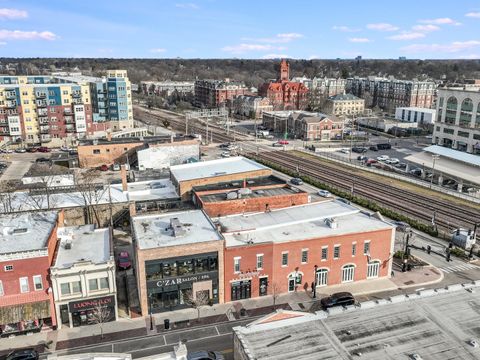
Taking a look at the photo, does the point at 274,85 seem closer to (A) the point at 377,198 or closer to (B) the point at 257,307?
(A) the point at 377,198

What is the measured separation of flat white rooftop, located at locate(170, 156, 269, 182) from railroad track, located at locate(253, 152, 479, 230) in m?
21.1

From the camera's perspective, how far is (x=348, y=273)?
4612cm

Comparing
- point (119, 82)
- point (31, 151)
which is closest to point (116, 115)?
point (119, 82)

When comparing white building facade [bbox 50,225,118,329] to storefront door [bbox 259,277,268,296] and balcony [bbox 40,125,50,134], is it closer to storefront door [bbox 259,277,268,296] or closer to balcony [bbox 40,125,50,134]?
storefront door [bbox 259,277,268,296]

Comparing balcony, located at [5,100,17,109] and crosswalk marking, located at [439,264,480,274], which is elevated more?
balcony, located at [5,100,17,109]

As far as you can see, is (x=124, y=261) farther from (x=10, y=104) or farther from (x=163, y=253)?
(x=10, y=104)

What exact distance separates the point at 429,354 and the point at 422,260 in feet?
88.5

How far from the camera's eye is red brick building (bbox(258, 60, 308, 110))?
179875mm

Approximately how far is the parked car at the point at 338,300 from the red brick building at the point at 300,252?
3632mm

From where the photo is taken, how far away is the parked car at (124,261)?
49031 millimetres

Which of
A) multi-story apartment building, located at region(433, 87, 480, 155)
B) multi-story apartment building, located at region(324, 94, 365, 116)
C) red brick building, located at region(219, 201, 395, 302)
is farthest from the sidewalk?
multi-story apartment building, located at region(324, 94, 365, 116)

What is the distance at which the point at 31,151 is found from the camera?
115938 mm

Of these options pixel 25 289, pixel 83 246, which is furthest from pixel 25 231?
pixel 25 289

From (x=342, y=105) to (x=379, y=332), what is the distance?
157472 mm
